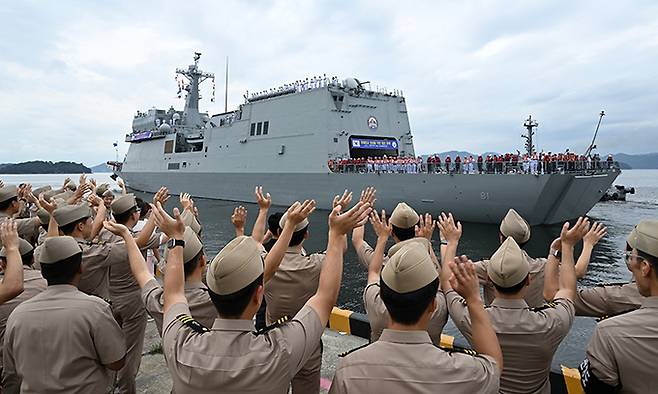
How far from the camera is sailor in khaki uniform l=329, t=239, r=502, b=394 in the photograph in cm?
130

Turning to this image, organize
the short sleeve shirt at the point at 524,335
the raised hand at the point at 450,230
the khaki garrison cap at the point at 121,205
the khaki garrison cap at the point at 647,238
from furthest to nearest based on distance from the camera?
the khaki garrison cap at the point at 121,205 < the raised hand at the point at 450,230 < the short sleeve shirt at the point at 524,335 < the khaki garrison cap at the point at 647,238

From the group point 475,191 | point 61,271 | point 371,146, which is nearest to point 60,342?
point 61,271

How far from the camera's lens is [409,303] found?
1.40 m

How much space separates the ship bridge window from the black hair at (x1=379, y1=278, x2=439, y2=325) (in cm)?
1949

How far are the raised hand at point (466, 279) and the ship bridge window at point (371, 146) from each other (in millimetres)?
19377

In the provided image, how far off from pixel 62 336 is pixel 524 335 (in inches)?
79.0

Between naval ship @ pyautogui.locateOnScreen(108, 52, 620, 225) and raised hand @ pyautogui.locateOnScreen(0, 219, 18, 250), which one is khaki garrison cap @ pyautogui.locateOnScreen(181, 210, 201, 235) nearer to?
raised hand @ pyautogui.locateOnScreen(0, 219, 18, 250)

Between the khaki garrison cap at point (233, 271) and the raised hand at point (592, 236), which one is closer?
the khaki garrison cap at point (233, 271)

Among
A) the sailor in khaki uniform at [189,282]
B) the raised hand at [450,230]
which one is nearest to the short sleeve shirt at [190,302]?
the sailor in khaki uniform at [189,282]

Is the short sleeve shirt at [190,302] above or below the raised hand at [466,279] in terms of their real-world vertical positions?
below

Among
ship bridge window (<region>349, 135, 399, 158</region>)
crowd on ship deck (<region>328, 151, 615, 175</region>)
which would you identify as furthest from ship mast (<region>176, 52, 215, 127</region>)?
crowd on ship deck (<region>328, 151, 615, 175</region>)

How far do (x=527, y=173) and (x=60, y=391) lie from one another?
1535cm

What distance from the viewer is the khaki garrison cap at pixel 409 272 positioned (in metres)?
1.42

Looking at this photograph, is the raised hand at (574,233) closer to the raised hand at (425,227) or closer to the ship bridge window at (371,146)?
the raised hand at (425,227)
